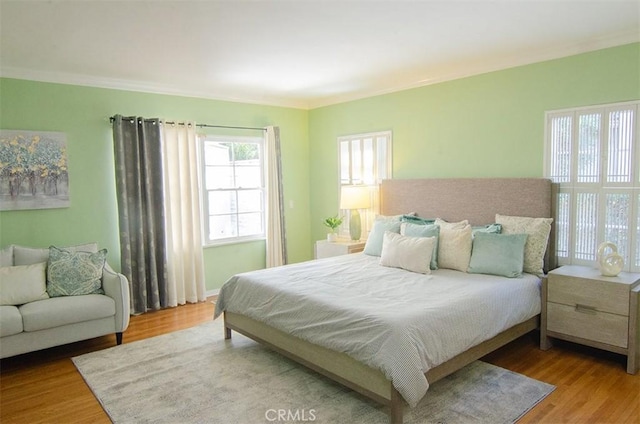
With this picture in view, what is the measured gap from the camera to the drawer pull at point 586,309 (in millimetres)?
3261

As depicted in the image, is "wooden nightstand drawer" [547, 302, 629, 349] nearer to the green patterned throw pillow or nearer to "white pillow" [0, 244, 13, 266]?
the green patterned throw pillow

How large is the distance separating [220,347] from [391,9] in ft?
9.77

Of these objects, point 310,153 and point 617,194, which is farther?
point 310,153

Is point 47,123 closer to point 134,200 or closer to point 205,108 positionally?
point 134,200

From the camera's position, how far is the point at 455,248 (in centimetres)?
386

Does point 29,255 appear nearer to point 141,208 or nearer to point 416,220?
point 141,208

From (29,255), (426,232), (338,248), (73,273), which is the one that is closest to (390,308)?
(426,232)

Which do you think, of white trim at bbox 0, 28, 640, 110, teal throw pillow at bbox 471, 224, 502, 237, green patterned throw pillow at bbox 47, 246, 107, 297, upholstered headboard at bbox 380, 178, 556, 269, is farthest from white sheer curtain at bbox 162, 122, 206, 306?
teal throw pillow at bbox 471, 224, 502, 237

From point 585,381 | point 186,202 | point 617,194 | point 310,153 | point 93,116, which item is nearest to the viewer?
point 585,381

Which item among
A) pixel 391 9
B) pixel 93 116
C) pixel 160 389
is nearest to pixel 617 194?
pixel 391 9

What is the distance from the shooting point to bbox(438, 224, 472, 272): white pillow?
12.5 feet

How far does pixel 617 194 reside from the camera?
352cm

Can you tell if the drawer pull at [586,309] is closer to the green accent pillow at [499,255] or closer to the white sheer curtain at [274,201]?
the green accent pillow at [499,255]

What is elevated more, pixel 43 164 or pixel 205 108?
pixel 205 108
